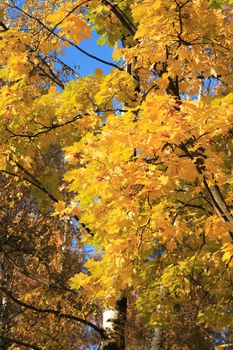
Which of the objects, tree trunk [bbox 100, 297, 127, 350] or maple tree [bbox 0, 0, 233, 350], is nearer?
maple tree [bbox 0, 0, 233, 350]

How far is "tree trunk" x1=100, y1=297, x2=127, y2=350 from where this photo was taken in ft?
15.8

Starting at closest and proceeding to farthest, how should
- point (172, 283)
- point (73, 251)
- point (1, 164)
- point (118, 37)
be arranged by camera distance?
point (1, 164) < point (172, 283) < point (118, 37) < point (73, 251)

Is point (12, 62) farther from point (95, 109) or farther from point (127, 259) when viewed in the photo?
point (127, 259)

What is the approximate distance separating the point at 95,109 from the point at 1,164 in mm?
1224

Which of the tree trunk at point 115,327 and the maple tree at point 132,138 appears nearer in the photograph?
the maple tree at point 132,138

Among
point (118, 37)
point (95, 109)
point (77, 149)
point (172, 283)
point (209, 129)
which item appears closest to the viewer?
point (209, 129)

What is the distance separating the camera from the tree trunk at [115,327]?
4.83 meters

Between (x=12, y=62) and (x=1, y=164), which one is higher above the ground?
(x=12, y=62)

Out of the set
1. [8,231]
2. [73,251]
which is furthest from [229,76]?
[73,251]

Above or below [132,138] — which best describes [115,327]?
below

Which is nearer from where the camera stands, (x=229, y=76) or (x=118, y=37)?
(x=229, y=76)

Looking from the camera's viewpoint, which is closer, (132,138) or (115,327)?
(132,138)

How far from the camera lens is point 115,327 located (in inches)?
195

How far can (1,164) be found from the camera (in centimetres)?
414
